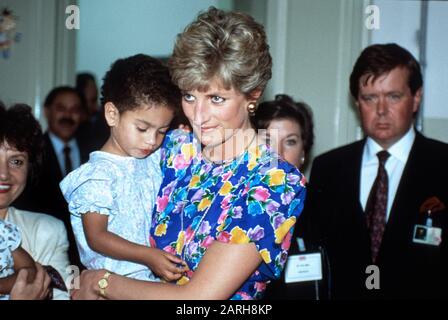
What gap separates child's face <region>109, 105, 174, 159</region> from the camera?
2.08 meters

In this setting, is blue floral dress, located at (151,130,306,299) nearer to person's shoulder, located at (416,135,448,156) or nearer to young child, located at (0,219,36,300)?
young child, located at (0,219,36,300)

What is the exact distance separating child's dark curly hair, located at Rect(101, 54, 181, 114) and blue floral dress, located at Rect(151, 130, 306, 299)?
219 millimetres

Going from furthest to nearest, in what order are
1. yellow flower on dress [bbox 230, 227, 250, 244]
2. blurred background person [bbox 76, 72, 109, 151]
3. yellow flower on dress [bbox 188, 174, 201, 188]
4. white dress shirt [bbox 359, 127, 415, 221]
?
blurred background person [bbox 76, 72, 109, 151]
white dress shirt [bbox 359, 127, 415, 221]
yellow flower on dress [bbox 188, 174, 201, 188]
yellow flower on dress [bbox 230, 227, 250, 244]

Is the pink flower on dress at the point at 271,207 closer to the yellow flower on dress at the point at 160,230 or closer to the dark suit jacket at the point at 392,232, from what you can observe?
the yellow flower on dress at the point at 160,230

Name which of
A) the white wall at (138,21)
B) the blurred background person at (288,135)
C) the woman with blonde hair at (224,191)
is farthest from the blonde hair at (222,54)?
the white wall at (138,21)

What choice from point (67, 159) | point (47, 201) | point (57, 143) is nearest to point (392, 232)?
point (47, 201)

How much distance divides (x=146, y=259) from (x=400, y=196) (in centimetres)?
142

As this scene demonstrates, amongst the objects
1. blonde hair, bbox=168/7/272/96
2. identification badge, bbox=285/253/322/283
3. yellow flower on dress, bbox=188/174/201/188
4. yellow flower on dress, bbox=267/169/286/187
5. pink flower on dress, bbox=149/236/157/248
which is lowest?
identification badge, bbox=285/253/322/283

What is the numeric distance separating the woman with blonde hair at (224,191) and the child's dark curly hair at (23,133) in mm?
614

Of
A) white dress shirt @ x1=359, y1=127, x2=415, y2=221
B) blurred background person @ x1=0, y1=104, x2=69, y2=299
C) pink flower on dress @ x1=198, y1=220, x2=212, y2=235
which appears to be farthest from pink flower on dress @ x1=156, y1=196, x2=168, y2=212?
white dress shirt @ x1=359, y1=127, x2=415, y2=221

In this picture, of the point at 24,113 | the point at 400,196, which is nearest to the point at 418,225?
the point at 400,196

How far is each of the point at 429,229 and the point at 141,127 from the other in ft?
4.69

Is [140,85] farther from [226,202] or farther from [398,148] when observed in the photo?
[398,148]

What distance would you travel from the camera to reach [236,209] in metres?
1.83
